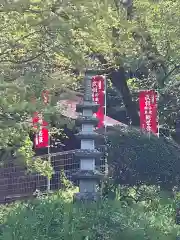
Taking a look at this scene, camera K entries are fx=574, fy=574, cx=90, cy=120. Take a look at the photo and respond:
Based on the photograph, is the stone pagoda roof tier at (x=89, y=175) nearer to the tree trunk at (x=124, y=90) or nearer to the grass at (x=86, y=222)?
the grass at (x=86, y=222)

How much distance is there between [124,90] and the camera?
14883 mm

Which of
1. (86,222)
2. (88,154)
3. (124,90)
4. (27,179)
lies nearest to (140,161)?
(88,154)

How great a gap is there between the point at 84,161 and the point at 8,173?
20.8ft

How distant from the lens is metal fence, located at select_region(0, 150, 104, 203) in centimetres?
1365

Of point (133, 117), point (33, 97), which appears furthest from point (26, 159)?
point (133, 117)

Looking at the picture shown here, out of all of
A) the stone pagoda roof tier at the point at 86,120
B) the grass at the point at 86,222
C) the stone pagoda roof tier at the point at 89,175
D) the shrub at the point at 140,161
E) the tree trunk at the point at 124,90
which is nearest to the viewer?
the grass at the point at 86,222

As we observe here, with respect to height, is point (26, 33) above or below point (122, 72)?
below

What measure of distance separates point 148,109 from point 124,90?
43.3 inches

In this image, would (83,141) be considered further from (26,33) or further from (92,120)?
(26,33)

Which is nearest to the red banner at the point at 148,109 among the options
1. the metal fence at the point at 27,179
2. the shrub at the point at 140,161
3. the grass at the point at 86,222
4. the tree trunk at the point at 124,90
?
the tree trunk at the point at 124,90

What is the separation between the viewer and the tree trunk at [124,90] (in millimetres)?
14602

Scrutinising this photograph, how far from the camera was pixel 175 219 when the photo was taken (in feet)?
25.7

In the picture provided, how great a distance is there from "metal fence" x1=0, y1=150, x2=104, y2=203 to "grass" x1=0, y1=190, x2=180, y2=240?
18.3 ft

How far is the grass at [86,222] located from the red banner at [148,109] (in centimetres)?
626
